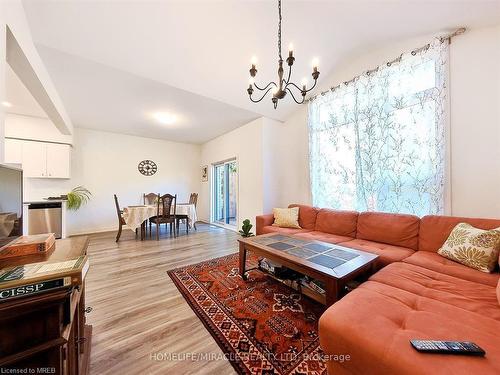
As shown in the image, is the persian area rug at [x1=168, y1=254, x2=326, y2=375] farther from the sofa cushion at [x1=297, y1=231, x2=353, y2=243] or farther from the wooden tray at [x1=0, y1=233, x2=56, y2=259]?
the wooden tray at [x1=0, y1=233, x2=56, y2=259]

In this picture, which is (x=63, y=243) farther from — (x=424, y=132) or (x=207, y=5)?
(x=424, y=132)

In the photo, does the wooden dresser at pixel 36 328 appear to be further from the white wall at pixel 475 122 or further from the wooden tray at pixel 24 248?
the white wall at pixel 475 122

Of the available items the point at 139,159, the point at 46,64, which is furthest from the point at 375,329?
the point at 139,159

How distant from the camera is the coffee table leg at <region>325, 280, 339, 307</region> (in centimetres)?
135

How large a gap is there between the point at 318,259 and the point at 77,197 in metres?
5.25

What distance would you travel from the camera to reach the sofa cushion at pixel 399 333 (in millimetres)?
726

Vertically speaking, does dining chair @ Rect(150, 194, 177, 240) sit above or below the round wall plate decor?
below

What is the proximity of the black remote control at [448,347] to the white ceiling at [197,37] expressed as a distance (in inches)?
117

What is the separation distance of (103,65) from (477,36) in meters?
4.41

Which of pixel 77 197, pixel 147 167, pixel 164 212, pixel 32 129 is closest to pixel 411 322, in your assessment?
pixel 164 212

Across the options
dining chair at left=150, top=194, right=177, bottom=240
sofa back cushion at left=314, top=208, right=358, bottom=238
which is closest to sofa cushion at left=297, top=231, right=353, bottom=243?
sofa back cushion at left=314, top=208, right=358, bottom=238

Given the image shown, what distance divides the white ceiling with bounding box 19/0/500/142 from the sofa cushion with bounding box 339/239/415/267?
2542mm

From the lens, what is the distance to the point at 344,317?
38.6 inches

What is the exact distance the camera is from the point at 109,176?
4953 millimetres
